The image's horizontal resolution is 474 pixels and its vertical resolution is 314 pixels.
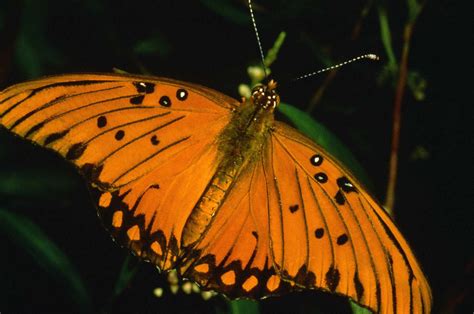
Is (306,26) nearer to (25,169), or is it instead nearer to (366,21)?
(366,21)

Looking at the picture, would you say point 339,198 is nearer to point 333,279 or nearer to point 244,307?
point 333,279

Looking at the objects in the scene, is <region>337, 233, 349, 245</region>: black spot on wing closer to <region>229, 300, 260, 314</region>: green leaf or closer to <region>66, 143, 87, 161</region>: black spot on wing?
<region>229, 300, 260, 314</region>: green leaf

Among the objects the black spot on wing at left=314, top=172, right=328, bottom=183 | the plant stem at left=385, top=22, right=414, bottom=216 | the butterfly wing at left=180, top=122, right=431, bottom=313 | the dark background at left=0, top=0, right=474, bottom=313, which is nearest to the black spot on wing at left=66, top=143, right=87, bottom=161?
the butterfly wing at left=180, top=122, right=431, bottom=313

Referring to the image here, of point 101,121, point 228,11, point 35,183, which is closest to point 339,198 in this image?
point 101,121

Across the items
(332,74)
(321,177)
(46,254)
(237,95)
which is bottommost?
(46,254)

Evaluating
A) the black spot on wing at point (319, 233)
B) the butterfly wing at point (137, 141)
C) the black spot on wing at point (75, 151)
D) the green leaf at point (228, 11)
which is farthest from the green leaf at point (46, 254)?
the green leaf at point (228, 11)
